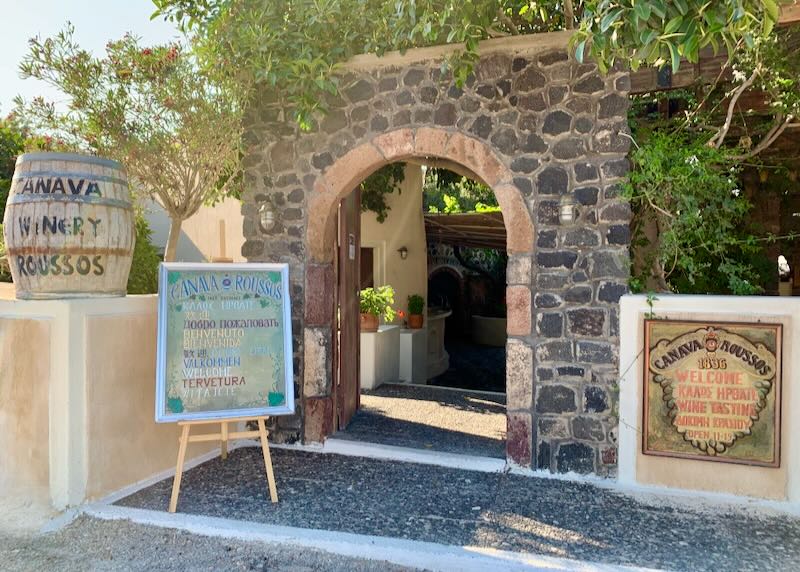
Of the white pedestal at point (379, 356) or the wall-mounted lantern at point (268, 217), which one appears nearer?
the wall-mounted lantern at point (268, 217)

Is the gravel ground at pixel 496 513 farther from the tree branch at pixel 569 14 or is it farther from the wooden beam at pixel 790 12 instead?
the tree branch at pixel 569 14

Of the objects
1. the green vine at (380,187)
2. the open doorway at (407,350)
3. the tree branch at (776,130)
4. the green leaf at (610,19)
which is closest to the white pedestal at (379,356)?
the open doorway at (407,350)

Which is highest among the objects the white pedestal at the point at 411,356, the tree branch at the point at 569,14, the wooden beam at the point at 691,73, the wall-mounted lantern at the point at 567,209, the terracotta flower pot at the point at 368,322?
the tree branch at the point at 569,14

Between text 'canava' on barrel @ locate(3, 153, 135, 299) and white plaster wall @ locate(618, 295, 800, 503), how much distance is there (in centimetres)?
333

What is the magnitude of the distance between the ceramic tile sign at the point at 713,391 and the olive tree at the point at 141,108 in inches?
136

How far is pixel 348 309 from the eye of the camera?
18.7 ft

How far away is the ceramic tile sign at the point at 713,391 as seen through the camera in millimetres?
3803

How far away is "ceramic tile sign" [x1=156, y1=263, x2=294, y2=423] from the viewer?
12.3ft

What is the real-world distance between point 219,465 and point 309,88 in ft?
9.45

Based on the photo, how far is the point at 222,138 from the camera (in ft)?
15.4

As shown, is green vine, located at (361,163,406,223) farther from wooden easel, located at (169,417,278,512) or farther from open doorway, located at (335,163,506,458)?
wooden easel, located at (169,417,278,512)

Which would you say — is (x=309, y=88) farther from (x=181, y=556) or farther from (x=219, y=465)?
(x=181, y=556)

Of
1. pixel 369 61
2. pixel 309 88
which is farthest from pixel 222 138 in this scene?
pixel 369 61

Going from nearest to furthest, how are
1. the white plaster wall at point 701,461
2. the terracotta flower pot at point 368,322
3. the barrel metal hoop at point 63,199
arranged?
the barrel metal hoop at point 63,199
the white plaster wall at point 701,461
the terracotta flower pot at point 368,322
